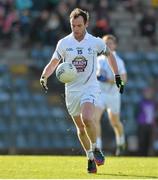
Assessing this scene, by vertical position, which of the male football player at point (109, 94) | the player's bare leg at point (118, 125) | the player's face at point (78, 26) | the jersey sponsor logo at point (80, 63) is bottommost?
the player's bare leg at point (118, 125)

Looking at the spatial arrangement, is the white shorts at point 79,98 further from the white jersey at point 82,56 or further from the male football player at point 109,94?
the male football player at point 109,94

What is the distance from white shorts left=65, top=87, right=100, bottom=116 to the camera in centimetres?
1192

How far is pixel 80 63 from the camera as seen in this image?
1189cm

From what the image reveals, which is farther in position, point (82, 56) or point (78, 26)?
point (82, 56)

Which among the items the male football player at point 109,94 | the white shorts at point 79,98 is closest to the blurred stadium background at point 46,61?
the male football player at point 109,94

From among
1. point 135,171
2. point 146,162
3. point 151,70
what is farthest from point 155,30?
point 135,171

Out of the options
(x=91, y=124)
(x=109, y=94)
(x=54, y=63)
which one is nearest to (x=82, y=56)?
(x=54, y=63)

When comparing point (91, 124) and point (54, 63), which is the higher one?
point (54, 63)

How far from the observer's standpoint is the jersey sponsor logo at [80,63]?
11875 millimetres

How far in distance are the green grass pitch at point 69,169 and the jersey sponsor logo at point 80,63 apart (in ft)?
5.01

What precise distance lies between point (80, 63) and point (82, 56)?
0.11 meters

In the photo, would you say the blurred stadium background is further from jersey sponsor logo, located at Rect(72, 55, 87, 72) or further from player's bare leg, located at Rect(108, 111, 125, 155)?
jersey sponsor logo, located at Rect(72, 55, 87, 72)

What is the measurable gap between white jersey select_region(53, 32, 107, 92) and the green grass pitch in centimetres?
131

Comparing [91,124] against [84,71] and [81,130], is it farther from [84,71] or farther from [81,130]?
[84,71]
